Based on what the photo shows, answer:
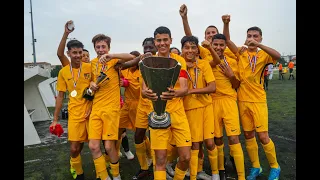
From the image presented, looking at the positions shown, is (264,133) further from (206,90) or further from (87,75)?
(87,75)

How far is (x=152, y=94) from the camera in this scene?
3160 mm

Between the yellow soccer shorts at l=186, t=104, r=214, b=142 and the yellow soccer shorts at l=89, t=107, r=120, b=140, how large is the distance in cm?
113

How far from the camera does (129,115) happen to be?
520 cm

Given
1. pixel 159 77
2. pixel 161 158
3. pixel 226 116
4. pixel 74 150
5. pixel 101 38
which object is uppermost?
pixel 101 38

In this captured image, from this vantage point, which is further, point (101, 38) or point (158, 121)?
point (101, 38)

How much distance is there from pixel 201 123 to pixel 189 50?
107 centimetres

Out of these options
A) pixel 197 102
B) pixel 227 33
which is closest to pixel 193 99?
pixel 197 102

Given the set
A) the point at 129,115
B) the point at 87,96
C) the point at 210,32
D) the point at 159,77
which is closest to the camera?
the point at 159,77

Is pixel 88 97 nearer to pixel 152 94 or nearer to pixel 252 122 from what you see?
pixel 152 94

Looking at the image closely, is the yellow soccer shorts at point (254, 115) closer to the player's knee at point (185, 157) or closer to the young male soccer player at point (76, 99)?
the player's knee at point (185, 157)

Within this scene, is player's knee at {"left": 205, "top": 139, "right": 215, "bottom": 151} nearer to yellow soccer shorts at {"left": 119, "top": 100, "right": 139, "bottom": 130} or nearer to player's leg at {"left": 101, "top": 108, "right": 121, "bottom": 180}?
player's leg at {"left": 101, "top": 108, "right": 121, "bottom": 180}

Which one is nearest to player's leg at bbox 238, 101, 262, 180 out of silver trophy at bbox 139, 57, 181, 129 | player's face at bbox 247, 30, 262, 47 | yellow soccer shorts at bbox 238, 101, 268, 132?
yellow soccer shorts at bbox 238, 101, 268, 132

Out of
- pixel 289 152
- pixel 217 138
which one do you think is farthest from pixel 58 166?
pixel 289 152
